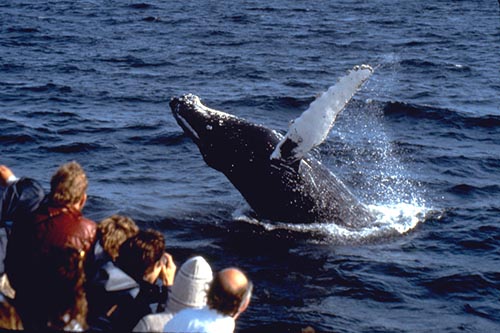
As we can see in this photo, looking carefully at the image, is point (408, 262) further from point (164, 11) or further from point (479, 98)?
point (164, 11)


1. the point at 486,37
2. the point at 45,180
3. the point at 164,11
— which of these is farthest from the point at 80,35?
the point at 45,180

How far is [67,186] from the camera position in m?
6.02

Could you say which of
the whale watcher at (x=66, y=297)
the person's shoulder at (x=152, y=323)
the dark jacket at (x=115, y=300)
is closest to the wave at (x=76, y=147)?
the dark jacket at (x=115, y=300)

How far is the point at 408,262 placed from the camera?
11023mm

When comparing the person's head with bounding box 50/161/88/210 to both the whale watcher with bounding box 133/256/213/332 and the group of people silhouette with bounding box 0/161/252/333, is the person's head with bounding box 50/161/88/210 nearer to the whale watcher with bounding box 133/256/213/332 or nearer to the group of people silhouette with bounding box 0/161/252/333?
the group of people silhouette with bounding box 0/161/252/333

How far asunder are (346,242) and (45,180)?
5.04 m

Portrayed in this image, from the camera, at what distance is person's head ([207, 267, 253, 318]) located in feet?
16.9

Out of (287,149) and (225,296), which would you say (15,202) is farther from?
(287,149)

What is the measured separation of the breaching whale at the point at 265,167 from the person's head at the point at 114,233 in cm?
484

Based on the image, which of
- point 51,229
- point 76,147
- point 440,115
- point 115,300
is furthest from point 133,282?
point 440,115

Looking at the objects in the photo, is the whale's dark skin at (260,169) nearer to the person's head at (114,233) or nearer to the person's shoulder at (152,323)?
the person's head at (114,233)

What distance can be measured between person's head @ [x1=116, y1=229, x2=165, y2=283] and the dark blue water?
2.87 meters

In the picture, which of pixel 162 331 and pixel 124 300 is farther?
pixel 124 300

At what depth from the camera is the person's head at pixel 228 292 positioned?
16.9ft
